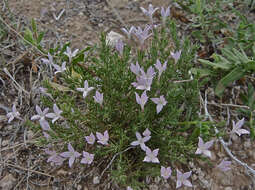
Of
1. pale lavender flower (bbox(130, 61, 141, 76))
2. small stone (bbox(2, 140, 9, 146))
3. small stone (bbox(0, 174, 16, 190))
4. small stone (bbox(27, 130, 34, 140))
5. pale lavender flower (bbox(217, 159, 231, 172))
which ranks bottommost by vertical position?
small stone (bbox(0, 174, 16, 190))

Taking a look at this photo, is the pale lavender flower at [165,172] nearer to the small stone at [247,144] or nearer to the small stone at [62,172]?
the small stone at [62,172]

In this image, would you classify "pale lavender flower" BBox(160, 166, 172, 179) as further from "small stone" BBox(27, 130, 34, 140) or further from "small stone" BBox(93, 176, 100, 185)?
"small stone" BBox(27, 130, 34, 140)

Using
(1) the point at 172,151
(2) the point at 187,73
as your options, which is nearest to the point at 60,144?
(1) the point at 172,151

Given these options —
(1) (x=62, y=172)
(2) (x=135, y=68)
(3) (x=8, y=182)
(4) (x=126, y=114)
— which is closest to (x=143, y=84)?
(2) (x=135, y=68)

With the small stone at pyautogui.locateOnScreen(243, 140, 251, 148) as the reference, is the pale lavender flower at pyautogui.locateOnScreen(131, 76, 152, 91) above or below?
above

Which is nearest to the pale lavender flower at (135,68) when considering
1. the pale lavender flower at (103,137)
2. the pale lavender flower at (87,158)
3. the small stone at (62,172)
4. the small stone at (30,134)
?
the pale lavender flower at (103,137)

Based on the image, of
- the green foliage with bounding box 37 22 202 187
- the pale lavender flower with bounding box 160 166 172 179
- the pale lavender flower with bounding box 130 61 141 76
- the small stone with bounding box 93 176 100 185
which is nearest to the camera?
the pale lavender flower with bounding box 160 166 172 179

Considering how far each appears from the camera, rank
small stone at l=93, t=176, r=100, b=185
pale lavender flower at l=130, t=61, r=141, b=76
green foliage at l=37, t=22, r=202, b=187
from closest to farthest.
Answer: pale lavender flower at l=130, t=61, r=141, b=76, green foliage at l=37, t=22, r=202, b=187, small stone at l=93, t=176, r=100, b=185

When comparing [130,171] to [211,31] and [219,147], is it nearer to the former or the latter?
[219,147]

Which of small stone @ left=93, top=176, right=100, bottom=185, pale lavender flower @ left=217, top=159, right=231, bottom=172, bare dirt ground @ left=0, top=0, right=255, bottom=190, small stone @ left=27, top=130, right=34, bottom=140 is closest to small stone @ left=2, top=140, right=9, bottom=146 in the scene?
bare dirt ground @ left=0, top=0, right=255, bottom=190
